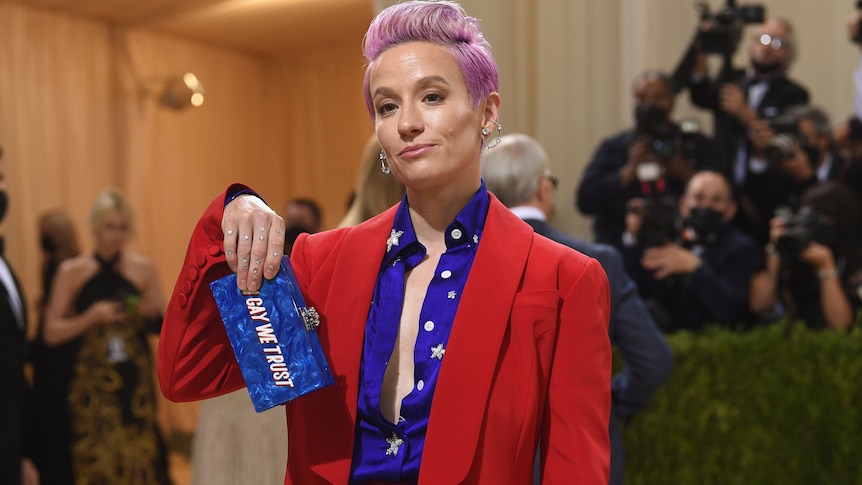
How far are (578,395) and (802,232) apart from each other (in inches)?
117

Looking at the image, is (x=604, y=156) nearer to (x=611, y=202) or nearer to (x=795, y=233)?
(x=611, y=202)

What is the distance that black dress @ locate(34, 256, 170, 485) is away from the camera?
5031 mm

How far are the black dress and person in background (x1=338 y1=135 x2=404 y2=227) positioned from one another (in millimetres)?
2689

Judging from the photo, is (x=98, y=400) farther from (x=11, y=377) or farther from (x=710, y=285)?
(x=710, y=285)

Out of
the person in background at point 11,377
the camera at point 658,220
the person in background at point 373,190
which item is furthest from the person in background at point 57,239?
the person in background at point 373,190

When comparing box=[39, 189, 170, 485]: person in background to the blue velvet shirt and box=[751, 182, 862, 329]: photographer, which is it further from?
the blue velvet shirt

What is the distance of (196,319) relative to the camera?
139cm

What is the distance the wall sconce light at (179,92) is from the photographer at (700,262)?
5419mm

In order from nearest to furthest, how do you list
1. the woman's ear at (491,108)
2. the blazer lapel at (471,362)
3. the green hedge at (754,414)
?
the blazer lapel at (471,362)
the woman's ear at (491,108)
the green hedge at (754,414)

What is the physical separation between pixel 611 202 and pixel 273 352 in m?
3.36

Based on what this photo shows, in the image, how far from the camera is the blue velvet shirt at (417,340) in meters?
1.36

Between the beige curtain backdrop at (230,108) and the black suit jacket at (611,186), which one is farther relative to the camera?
the beige curtain backdrop at (230,108)

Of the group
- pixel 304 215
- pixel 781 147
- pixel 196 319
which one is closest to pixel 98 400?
pixel 304 215

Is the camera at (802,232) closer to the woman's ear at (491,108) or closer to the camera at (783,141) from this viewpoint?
the camera at (783,141)
